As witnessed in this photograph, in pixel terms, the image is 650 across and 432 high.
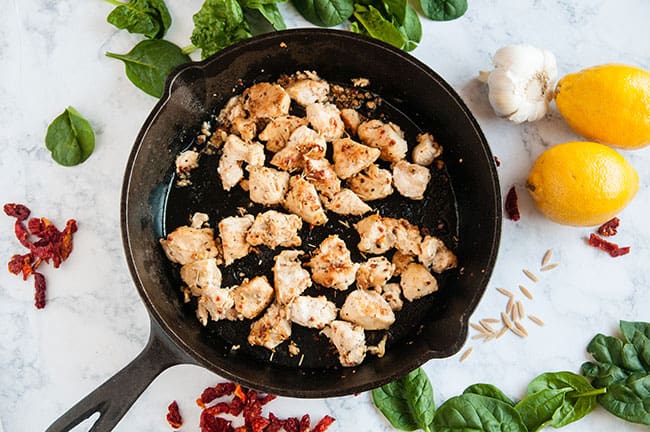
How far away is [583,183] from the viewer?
2.39 meters

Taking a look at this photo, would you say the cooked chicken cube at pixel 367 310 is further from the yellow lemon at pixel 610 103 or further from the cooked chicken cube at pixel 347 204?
the yellow lemon at pixel 610 103

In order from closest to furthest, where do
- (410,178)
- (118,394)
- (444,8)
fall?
1. (118,394)
2. (410,178)
3. (444,8)

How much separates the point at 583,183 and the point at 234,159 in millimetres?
1154

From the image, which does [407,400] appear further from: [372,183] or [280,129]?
[280,129]

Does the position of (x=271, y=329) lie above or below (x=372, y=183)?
below

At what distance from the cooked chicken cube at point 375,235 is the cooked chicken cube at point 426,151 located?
0.26m

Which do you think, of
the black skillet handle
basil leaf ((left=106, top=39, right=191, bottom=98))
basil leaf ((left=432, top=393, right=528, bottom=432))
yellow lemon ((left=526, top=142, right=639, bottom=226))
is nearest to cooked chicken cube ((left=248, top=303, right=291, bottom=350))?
the black skillet handle

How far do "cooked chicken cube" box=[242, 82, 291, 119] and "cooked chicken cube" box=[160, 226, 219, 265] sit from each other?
0.45m

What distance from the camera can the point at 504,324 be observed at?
8.55 ft

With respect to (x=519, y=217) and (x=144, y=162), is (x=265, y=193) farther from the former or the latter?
(x=519, y=217)

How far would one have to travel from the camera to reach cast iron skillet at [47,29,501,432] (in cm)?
228

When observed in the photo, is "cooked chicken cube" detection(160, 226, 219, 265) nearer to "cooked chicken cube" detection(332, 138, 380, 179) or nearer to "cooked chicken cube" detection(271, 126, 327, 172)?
"cooked chicken cube" detection(271, 126, 327, 172)

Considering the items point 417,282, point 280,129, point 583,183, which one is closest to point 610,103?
point 583,183

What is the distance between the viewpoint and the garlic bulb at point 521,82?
2.49m
